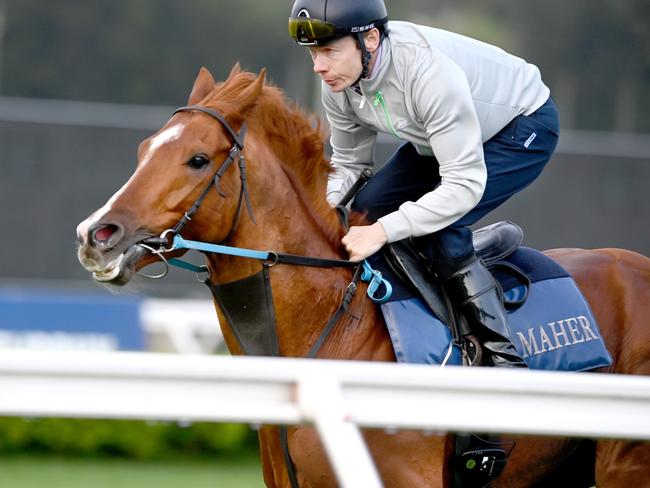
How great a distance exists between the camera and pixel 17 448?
23.1 feet

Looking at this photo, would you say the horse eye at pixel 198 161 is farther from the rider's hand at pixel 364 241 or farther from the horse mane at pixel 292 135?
the rider's hand at pixel 364 241

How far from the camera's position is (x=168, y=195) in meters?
Answer: 3.09

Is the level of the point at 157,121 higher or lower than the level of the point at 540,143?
lower

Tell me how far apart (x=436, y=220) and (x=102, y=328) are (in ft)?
14.4

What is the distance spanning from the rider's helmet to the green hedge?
408cm

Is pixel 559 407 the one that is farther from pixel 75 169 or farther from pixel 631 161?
pixel 631 161

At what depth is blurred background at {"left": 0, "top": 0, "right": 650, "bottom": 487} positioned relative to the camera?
7.27 metres

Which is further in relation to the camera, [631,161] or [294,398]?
[631,161]

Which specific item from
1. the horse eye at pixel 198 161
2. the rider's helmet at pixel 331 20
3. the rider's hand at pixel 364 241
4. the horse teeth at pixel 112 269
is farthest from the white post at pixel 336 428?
the rider's helmet at pixel 331 20

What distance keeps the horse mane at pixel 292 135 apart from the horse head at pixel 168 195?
1.9 inches

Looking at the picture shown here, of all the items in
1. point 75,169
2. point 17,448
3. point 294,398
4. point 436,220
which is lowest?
point 17,448

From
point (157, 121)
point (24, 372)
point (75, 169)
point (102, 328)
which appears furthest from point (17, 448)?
point (24, 372)

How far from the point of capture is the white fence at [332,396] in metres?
1.84

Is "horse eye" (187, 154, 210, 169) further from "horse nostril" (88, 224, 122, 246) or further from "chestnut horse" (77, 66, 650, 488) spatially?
"horse nostril" (88, 224, 122, 246)
